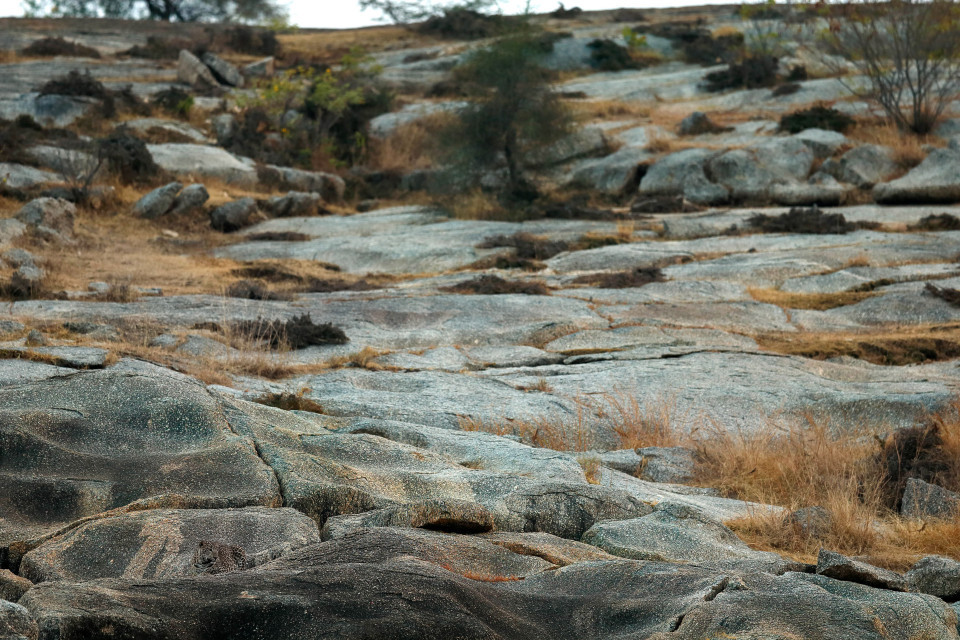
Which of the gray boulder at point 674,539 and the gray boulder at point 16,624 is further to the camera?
the gray boulder at point 674,539

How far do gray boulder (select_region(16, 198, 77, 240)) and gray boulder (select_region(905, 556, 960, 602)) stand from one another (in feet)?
42.1

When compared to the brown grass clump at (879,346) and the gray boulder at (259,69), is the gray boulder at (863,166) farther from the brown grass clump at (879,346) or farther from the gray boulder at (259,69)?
the gray boulder at (259,69)

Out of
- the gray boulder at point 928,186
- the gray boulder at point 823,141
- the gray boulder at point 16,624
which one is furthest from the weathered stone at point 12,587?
the gray boulder at point 823,141

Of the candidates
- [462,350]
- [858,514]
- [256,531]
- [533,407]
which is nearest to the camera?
[256,531]

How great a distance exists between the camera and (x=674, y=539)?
12.9 ft

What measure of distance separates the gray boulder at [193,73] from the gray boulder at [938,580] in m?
25.3

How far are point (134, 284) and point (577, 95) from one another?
19.1 metres

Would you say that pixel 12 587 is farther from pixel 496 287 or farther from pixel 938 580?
pixel 496 287

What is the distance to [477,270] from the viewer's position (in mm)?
13766

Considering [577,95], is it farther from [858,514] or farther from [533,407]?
[858,514]

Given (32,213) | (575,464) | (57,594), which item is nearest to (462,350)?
(575,464)

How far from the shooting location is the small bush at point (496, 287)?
458 inches

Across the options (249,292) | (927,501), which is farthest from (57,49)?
(927,501)

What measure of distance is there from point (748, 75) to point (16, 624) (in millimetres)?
28217
